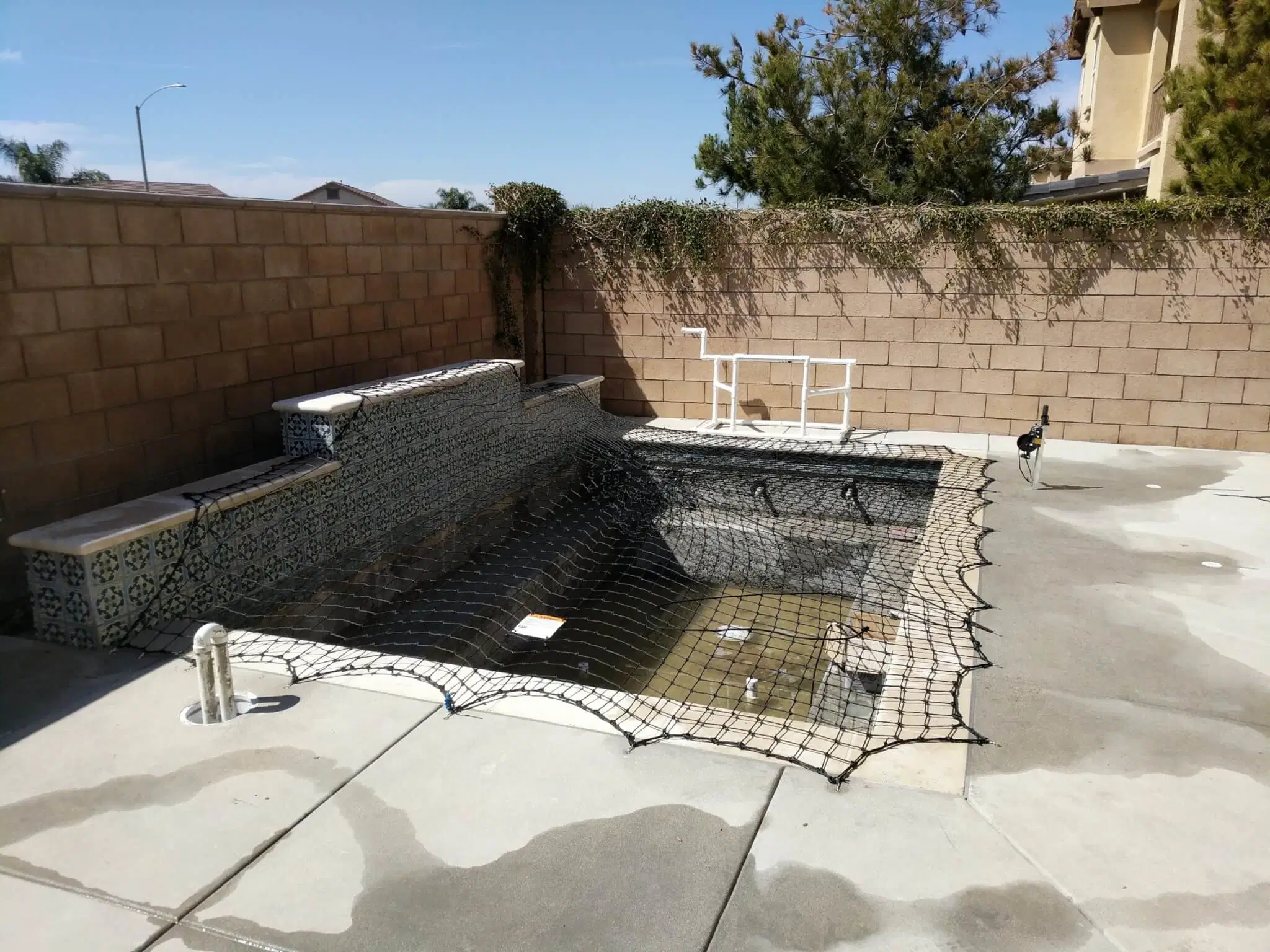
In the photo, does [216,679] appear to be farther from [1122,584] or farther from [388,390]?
[1122,584]

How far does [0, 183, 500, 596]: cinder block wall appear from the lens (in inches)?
145

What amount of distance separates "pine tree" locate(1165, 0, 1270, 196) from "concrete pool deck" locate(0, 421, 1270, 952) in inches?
175

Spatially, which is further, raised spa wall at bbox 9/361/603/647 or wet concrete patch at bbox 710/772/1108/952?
raised spa wall at bbox 9/361/603/647

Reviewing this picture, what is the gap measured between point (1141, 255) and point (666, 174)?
566cm

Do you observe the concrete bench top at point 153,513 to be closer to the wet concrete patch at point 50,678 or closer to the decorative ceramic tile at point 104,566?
the decorative ceramic tile at point 104,566

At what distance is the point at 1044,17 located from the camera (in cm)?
977

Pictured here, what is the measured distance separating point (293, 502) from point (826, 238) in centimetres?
442

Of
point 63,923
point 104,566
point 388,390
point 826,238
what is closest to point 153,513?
point 104,566

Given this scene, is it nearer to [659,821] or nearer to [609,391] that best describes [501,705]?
[659,821]

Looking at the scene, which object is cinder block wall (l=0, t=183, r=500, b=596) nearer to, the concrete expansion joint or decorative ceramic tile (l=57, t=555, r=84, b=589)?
decorative ceramic tile (l=57, t=555, r=84, b=589)

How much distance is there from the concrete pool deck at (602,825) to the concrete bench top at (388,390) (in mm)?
1510

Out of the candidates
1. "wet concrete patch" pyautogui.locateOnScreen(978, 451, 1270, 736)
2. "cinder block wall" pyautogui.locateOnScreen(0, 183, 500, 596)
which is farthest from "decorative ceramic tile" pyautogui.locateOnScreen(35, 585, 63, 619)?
"wet concrete patch" pyautogui.locateOnScreen(978, 451, 1270, 736)

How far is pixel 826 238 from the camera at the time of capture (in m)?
6.92

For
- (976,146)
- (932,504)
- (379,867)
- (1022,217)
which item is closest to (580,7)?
(976,146)
